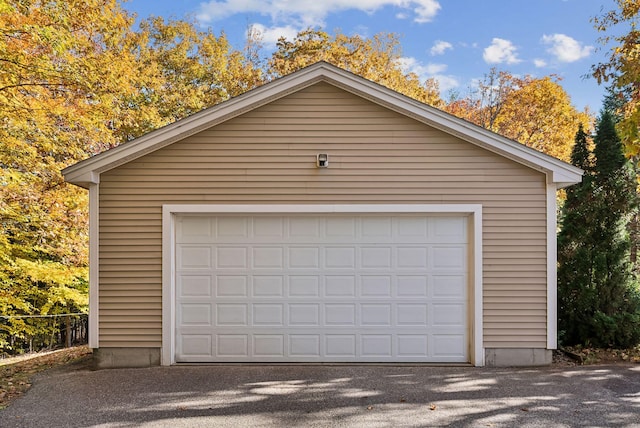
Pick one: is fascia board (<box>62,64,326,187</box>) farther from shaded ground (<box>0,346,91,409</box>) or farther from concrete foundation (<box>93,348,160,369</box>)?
shaded ground (<box>0,346,91,409</box>)

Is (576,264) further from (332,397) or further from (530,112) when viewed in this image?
(530,112)

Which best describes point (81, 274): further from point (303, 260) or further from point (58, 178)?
point (303, 260)

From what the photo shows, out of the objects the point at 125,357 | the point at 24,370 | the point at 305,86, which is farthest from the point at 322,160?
the point at 24,370

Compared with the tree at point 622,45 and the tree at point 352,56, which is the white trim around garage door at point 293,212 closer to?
the tree at point 622,45

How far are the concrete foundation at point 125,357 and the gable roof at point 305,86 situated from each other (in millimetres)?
2407

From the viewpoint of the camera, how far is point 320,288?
635 centimetres

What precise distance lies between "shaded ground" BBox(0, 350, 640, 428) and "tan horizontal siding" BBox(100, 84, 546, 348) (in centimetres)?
79

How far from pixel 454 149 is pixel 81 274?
8834 millimetres

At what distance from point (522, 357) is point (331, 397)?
3023 millimetres

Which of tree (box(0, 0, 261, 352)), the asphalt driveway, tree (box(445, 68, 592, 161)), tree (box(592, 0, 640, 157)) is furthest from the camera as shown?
tree (box(445, 68, 592, 161))

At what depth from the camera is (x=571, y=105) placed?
1739 cm

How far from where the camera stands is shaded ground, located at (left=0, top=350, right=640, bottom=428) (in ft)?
14.0

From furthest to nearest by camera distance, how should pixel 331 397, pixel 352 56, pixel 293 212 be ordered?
1. pixel 352 56
2. pixel 293 212
3. pixel 331 397

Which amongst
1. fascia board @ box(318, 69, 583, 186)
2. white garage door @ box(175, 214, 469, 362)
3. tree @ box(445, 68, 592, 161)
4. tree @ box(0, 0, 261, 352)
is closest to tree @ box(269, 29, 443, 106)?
tree @ box(445, 68, 592, 161)
